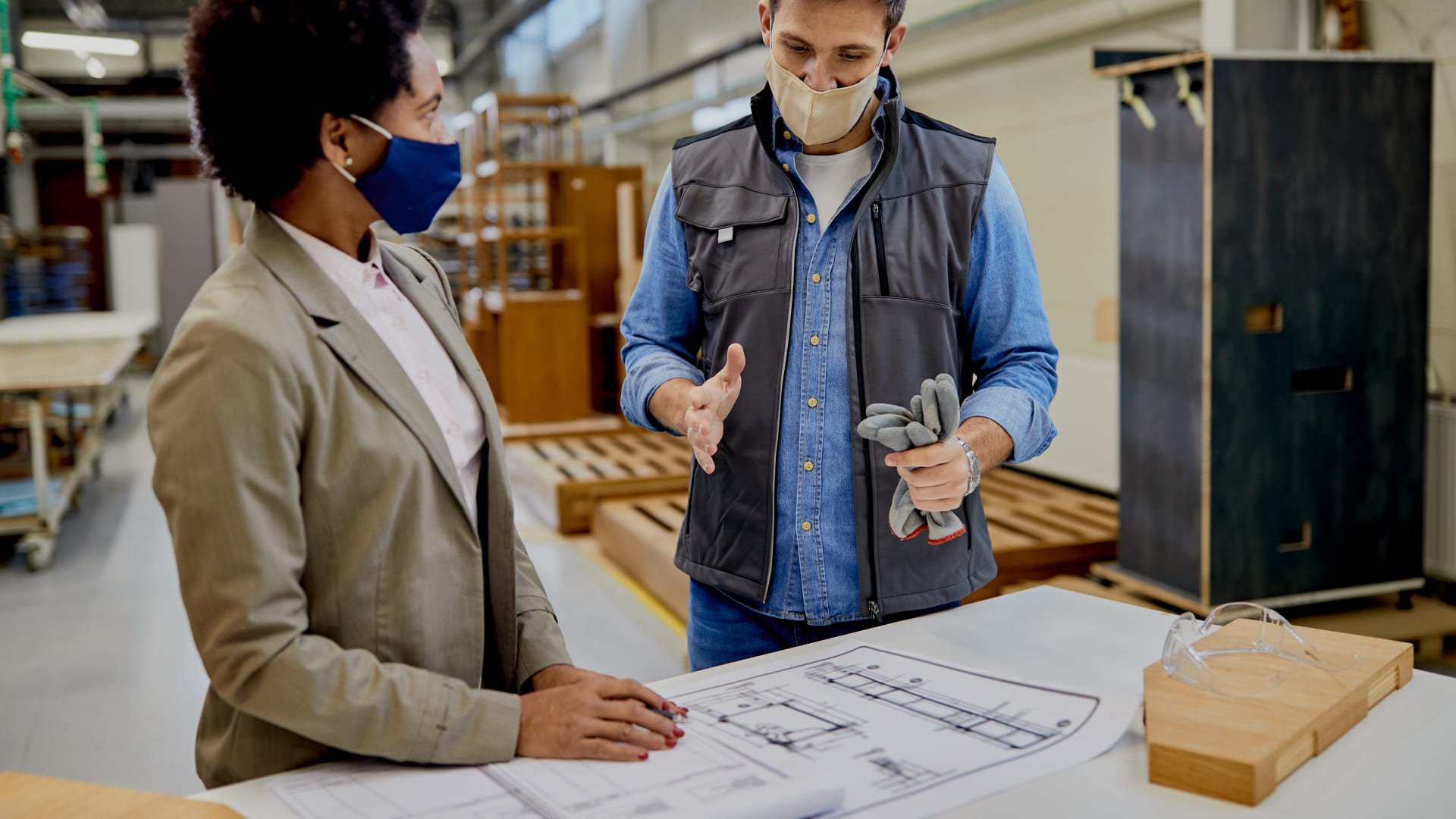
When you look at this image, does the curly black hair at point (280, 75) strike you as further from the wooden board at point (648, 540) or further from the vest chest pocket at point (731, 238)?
the wooden board at point (648, 540)

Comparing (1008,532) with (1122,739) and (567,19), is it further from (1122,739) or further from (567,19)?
(567,19)

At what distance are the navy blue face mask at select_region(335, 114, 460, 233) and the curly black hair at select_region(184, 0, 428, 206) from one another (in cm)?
5

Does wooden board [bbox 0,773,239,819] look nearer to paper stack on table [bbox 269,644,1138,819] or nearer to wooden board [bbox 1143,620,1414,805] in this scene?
paper stack on table [bbox 269,644,1138,819]

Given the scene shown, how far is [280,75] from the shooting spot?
1.10 meters

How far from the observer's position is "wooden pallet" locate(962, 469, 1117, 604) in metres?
4.23

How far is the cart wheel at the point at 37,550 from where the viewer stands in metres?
5.65

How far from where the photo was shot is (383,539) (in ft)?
3.67

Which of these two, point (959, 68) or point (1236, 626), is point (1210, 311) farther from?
point (959, 68)

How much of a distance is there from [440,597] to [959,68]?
592 cm

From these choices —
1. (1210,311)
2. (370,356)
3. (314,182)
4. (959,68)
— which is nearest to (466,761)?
(370,356)

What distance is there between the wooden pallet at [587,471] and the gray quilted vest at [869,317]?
4338 mm

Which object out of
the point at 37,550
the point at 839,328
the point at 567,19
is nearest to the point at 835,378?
the point at 839,328

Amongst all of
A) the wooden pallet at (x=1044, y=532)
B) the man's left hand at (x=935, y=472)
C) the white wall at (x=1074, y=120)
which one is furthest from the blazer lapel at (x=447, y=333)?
the white wall at (x=1074, y=120)

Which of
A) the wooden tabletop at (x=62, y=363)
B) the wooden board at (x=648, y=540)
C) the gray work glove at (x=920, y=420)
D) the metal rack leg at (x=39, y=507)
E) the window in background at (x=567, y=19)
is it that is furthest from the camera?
the window in background at (x=567, y=19)
